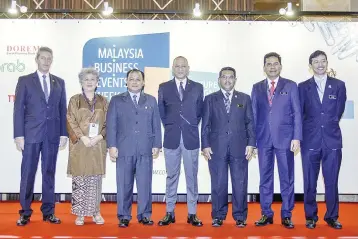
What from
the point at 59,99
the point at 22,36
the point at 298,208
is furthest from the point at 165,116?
the point at 22,36

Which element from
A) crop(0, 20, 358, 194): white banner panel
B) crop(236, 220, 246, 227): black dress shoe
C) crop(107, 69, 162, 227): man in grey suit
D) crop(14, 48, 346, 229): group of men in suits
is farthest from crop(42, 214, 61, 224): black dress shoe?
crop(236, 220, 246, 227): black dress shoe

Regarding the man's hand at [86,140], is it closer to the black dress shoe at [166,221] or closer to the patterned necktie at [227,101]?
the black dress shoe at [166,221]

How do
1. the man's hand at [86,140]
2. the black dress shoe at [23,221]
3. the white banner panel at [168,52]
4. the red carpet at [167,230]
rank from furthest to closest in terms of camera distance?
the white banner panel at [168,52] < the black dress shoe at [23,221] < the man's hand at [86,140] < the red carpet at [167,230]

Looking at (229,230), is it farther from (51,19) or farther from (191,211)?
(51,19)

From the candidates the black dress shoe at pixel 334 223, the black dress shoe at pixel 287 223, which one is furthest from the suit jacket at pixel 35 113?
the black dress shoe at pixel 334 223

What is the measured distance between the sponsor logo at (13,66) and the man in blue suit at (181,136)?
7.96 ft

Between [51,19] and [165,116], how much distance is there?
8.03 feet

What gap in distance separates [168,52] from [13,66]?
206 centimetres

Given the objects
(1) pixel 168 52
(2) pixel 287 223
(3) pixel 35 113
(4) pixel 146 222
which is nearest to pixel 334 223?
(2) pixel 287 223

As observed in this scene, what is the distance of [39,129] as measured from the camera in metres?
4.02

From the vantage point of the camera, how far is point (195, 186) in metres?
4.02

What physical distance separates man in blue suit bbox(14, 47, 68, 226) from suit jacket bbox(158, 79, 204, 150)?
105cm

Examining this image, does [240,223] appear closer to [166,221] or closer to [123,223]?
[166,221]

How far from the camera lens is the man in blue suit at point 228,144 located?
3918mm
